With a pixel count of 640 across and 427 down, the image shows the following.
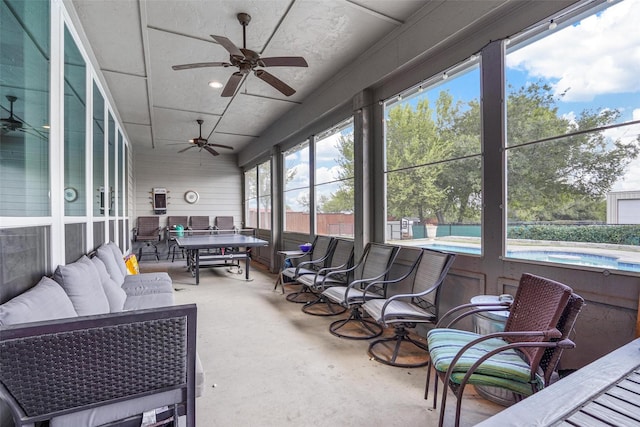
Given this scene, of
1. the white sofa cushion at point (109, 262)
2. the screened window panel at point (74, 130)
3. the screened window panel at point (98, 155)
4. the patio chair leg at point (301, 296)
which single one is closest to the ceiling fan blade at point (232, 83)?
the screened window panel at point (74, 130)

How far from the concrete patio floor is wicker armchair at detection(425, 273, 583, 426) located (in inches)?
19.8

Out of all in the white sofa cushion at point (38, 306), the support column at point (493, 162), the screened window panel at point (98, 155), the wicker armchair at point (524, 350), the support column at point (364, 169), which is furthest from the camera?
the support column at point (364, 169)

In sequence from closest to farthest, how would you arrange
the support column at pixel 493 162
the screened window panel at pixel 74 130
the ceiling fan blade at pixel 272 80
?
1. the support column at pixel 493 162
2. the screened window panel at pixel 74 130
3. the ceiling fan blade at pixel 272 80

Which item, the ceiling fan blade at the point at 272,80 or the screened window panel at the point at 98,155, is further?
the screened window panel at the point at 98,155

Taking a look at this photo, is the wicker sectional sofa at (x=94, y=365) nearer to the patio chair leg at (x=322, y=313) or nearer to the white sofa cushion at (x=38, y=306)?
the white sofa cushion at (x=38, y=306)

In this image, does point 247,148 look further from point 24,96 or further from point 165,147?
point 24,96

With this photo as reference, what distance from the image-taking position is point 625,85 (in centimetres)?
181

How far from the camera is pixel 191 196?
950 centimetres

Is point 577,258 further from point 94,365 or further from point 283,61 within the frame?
point 283,61

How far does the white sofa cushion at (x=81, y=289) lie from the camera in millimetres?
1902

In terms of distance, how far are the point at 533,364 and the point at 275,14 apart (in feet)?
11.0

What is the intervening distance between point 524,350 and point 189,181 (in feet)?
31.3

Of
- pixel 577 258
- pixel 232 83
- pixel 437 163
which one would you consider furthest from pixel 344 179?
pixel 577 258

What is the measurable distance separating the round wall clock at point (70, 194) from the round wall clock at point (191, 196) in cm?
690
